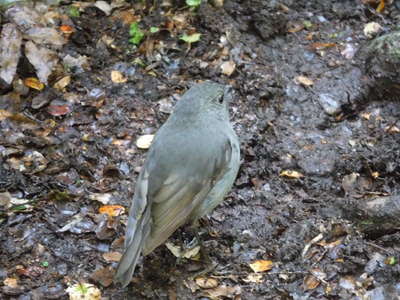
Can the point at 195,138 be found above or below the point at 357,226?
above

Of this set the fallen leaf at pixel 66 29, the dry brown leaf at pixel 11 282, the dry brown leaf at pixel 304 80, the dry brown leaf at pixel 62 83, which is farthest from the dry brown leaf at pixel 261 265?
the fallen leaf at pixel 66 29

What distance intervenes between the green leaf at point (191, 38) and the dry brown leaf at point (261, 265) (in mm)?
2621

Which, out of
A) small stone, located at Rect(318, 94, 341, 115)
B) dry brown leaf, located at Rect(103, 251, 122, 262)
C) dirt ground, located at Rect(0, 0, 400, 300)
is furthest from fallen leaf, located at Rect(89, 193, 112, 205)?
small stone, located at Rect(318, 94, 341, 115)

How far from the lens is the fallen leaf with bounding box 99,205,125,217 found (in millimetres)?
5129

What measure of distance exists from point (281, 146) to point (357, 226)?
1144mm

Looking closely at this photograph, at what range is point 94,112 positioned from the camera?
19.7 feet

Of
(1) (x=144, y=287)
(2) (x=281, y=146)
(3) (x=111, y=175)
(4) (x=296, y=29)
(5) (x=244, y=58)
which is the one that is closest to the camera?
(1) (x=144, y=287)

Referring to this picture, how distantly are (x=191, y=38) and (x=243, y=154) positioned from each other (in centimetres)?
152

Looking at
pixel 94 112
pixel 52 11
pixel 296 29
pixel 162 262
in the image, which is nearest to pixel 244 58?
pixel 296 29

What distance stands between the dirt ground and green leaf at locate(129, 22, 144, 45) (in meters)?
0.07

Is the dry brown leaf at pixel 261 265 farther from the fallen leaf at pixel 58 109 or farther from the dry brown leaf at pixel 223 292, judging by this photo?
the fallen leaf at pixel 58 109

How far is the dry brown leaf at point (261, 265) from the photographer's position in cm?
487

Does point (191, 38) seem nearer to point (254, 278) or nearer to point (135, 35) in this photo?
point (135, 35)

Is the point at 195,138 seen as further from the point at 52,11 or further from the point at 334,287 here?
the point at 52,11
